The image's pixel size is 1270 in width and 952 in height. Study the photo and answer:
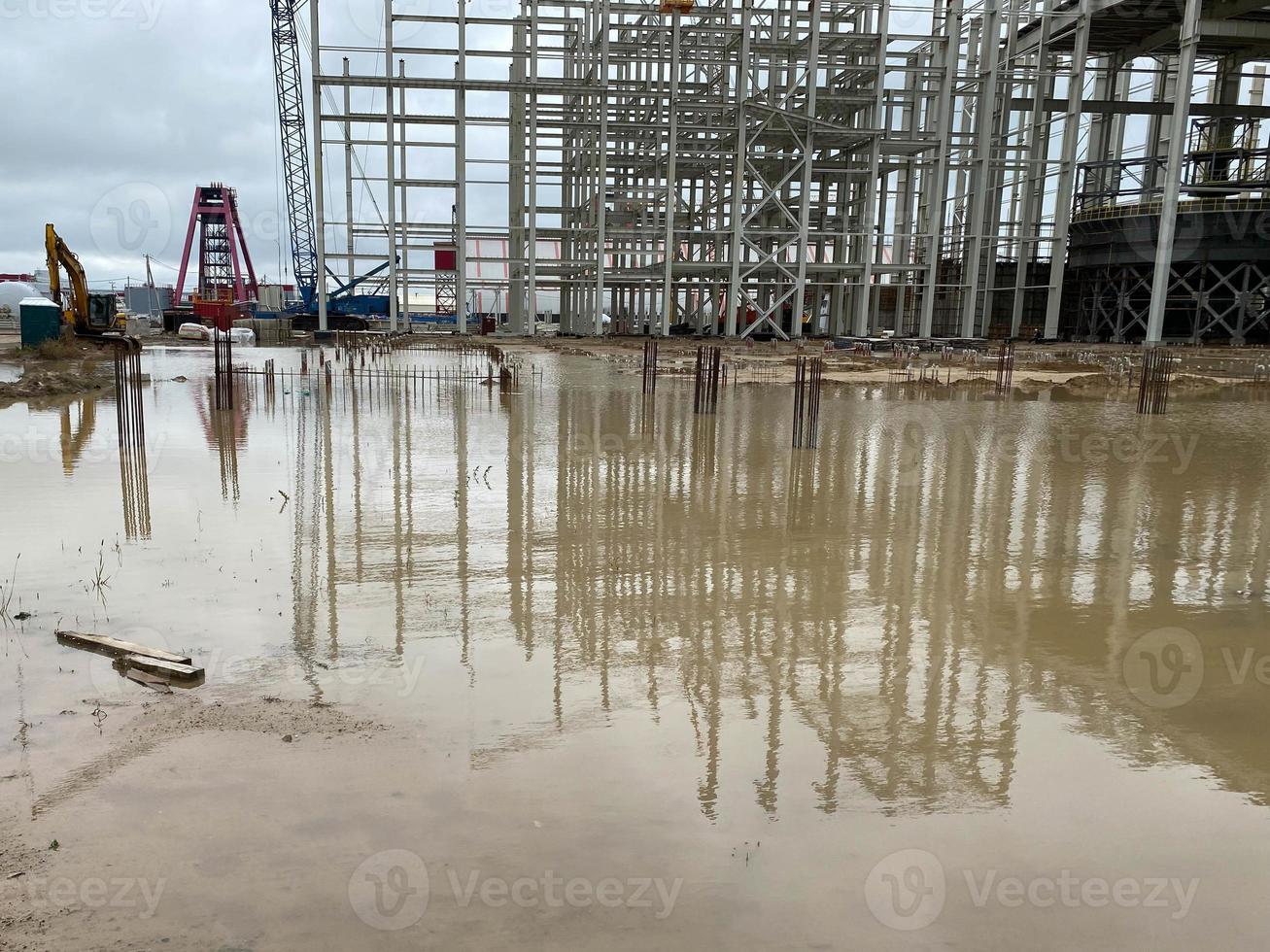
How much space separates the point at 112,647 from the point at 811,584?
5.18 m

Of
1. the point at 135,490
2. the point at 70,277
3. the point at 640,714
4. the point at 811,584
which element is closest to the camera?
the point at 640,714

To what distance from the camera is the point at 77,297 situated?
106 ft

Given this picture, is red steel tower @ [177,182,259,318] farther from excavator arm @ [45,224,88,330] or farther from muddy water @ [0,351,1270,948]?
A: muddy water @ [0,351,1270,948]

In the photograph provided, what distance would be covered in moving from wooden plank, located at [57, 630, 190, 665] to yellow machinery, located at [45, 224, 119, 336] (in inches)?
1195

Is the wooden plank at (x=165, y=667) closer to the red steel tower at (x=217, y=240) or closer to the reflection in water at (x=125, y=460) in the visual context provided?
the reflection in water at (x=125, y=460)

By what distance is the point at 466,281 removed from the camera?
1522 inches

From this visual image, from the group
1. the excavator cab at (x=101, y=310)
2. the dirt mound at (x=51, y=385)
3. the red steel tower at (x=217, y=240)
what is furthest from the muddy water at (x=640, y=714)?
the red steel tower at (x=217, y=240)

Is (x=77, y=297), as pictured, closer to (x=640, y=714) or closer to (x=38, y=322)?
(x=38, y=322)

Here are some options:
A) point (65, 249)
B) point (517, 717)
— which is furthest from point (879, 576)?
point (65, 249)

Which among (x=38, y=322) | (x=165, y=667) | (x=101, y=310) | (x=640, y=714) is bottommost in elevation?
(x=640, y=714)

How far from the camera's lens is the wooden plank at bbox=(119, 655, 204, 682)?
5258mm

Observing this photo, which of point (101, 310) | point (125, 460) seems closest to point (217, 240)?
point (101, 310)

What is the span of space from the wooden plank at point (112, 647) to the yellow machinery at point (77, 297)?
1195 inches

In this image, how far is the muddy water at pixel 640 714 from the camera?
11.7 feet
